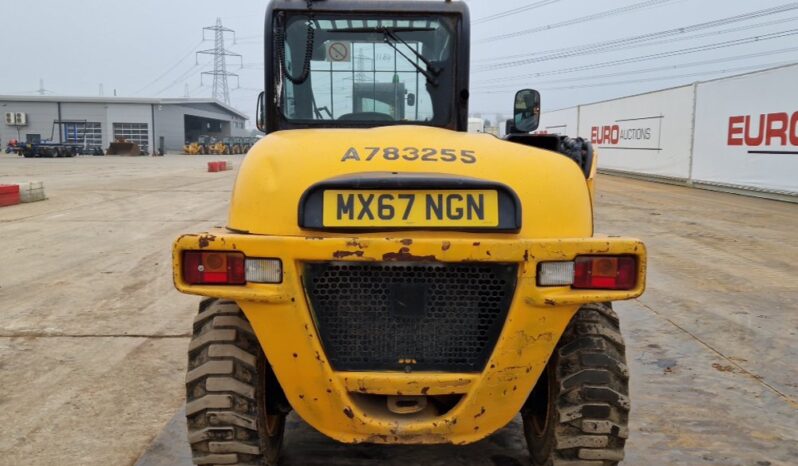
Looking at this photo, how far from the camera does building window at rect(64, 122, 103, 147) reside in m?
60.7

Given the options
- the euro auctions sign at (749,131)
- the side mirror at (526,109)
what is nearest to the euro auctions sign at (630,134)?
the euro auctions sign at (749,131)

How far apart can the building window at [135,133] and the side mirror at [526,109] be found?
207 feet

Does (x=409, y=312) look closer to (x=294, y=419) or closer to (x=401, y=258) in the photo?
(x=401, y=258)

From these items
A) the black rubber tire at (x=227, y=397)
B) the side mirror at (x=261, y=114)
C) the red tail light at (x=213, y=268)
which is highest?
Result: the side mirror at (x=261, y=114)

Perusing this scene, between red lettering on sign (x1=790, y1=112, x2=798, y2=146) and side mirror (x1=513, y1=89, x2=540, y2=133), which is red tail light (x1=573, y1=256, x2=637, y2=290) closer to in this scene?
side mirror (x1=513, y1=89, x2=540, y2=133)

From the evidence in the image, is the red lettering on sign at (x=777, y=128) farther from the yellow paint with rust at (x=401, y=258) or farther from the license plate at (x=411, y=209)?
the license plate at (x=411, y=209)

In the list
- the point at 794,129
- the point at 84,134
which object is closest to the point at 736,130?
the point at 794,129

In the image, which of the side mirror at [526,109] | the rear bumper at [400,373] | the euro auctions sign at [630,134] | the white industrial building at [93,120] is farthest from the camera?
the white industrial building at [93,120]

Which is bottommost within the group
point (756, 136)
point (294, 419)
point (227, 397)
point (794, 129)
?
point (294, 419)

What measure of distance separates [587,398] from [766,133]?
1721cm

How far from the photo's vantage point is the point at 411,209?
2537mm

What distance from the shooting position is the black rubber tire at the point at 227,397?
9.02 ft

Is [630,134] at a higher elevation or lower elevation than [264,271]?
higher

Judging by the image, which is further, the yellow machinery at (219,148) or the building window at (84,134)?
the yellow machinery at (219,148)
